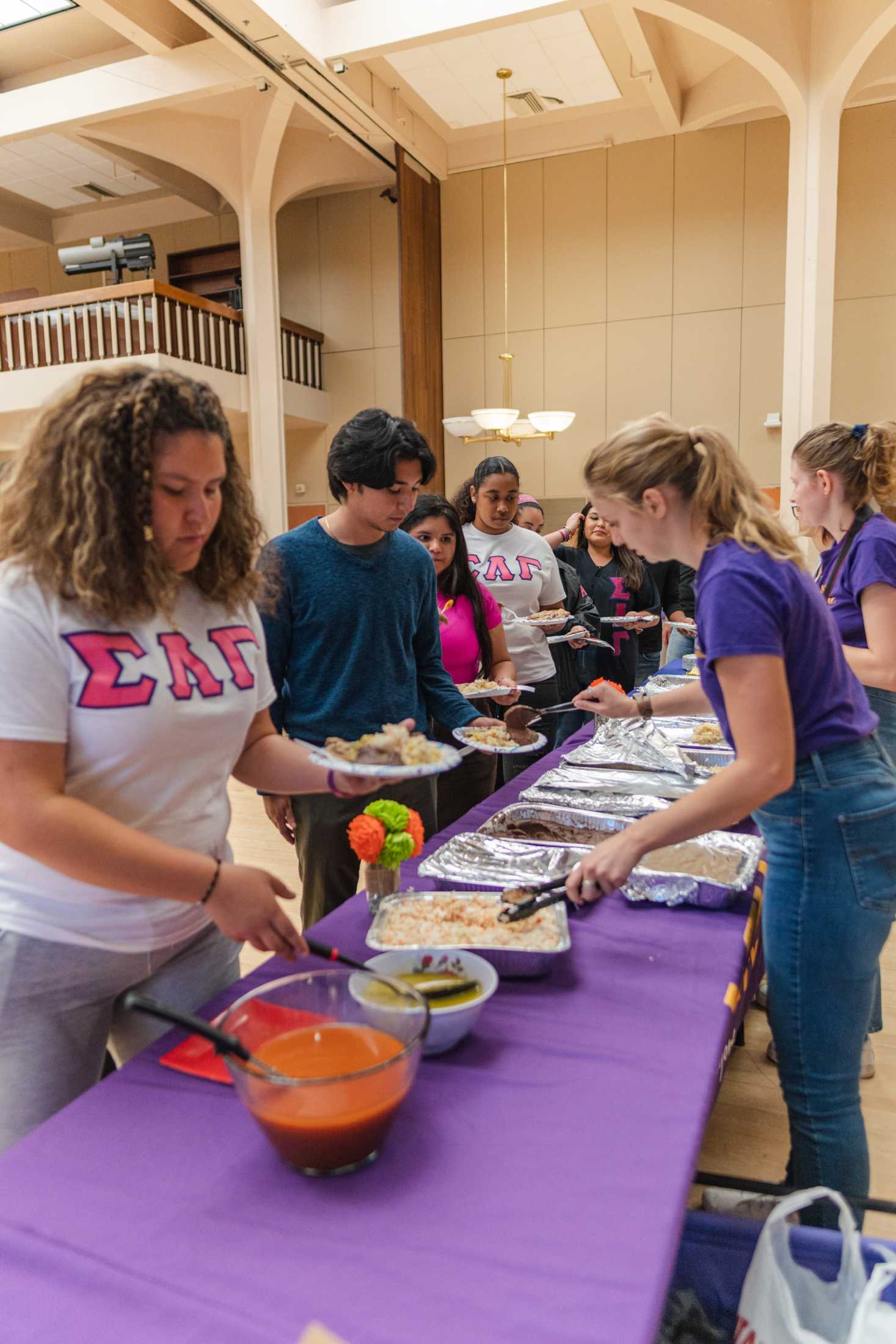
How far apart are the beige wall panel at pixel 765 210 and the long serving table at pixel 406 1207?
290 inches

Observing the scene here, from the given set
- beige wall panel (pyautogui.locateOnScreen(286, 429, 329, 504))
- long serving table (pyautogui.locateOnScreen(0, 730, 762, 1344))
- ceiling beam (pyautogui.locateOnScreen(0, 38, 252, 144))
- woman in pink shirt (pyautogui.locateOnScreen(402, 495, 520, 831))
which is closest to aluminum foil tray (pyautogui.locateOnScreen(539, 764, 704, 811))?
woman in pink shirt (pyautogui.locateOnScreen(402, 495, 520, 831))

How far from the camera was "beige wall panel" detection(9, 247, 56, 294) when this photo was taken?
9641mm

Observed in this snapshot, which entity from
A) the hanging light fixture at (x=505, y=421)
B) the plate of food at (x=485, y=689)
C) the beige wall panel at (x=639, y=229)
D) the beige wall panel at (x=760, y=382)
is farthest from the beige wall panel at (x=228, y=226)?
the plate of food at (x=485, y=689)

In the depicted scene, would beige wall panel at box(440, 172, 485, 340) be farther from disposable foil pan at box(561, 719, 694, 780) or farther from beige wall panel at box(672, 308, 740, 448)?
disposable foil pan at box(561, 719, 694, 780)

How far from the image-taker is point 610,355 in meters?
7.79

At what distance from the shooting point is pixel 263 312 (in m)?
7.32

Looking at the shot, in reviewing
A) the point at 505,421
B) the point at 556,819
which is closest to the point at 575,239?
the point at 505,421

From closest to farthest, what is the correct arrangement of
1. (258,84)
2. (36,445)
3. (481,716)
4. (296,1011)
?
(296,1011)
(36,445)
(481,716)
(258,84)

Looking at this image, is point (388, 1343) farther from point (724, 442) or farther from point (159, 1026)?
point (724, 442)

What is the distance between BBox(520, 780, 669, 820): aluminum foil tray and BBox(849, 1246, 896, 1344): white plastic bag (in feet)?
3.07

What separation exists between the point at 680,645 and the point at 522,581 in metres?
1.58

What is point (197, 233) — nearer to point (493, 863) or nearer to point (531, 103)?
point (531, 103)

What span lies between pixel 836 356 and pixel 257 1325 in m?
7.64

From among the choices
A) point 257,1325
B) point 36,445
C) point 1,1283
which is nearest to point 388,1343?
point 257,1325
